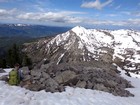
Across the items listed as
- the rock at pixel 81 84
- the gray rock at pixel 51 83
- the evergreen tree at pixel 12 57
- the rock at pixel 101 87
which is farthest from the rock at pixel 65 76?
the evergreen tree at pixel 12 57

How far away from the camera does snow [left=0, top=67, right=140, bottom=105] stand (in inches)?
824

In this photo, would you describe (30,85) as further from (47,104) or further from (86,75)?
(86,75)

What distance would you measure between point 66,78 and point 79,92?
4.15 m

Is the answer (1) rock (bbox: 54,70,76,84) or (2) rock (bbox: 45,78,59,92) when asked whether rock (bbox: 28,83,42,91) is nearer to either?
(2) rock (bbox: 45,78,59,92)

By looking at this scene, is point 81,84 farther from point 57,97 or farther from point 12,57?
point 12,57

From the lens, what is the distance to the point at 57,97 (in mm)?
23297

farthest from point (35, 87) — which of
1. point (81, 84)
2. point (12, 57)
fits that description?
point (12, 57)

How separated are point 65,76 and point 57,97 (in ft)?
24.3

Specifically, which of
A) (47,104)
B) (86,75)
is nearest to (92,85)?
(86,75)

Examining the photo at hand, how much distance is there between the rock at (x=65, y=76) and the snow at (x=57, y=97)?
2265mm

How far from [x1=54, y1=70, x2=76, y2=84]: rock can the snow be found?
226 centimetres

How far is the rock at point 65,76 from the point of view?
2981 cm

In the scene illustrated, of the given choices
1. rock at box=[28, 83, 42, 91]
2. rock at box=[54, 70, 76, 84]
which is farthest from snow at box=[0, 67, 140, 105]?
rock at box=[54, 70, 76, 84]

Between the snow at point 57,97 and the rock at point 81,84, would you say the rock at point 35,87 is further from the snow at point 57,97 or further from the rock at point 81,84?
the rock at point 81,84
